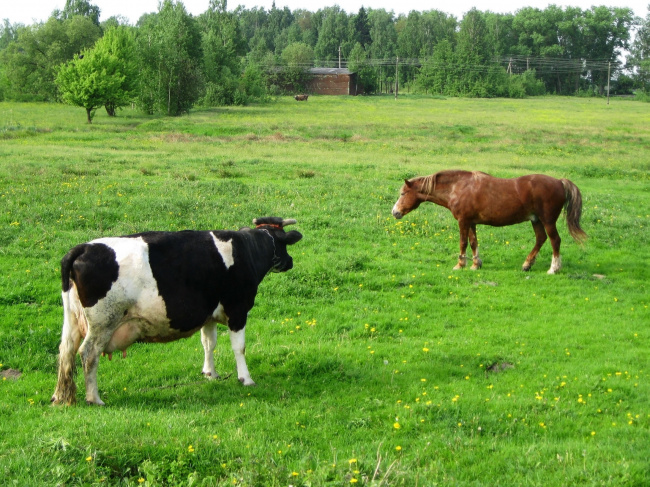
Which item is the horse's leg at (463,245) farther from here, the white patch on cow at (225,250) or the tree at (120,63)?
the tree at (120,63)

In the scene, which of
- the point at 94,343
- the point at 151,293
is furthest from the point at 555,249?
the point at 94,343

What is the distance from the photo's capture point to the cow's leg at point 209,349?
28.7 feet

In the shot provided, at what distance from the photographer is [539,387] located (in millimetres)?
8531

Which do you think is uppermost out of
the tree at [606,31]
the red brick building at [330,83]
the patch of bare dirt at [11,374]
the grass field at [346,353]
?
the tree at [606,31]

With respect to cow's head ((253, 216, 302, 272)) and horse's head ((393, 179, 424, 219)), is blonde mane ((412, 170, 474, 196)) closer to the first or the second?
horse's head ((393, 179, 424, 219))

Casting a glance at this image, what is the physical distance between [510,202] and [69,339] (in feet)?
36.3

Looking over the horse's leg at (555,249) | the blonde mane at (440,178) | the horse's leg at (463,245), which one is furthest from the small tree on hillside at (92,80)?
the horse's leg at (555,249)

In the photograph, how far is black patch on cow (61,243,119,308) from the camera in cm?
755

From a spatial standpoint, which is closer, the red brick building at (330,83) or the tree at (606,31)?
the red brick building at (330,83)

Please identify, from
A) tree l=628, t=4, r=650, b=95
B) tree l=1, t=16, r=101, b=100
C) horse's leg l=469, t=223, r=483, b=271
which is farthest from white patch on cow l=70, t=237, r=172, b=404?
tree l=628, t=4, r=650, b=95

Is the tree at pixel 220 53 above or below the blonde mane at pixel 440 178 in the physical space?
above

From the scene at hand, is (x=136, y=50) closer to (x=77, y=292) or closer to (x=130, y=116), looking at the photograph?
(x=130, y=116)

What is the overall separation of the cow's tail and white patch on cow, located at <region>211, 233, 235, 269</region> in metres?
1.71

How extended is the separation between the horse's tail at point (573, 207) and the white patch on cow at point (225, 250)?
9.74 metres
